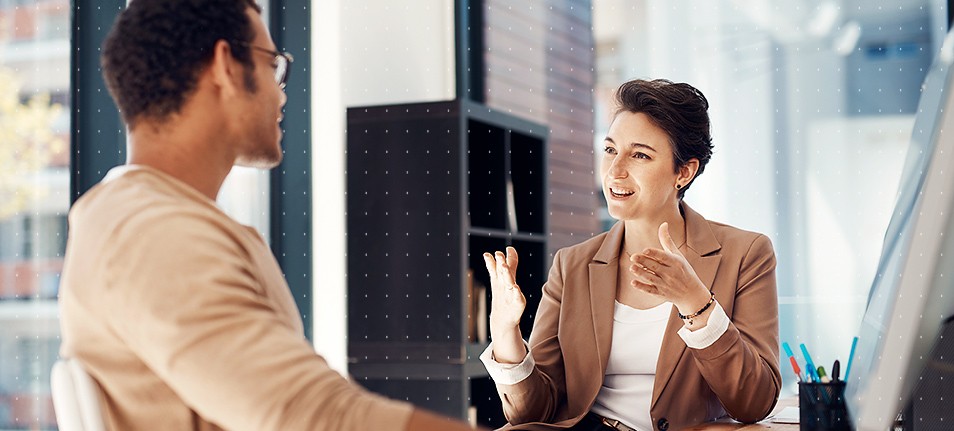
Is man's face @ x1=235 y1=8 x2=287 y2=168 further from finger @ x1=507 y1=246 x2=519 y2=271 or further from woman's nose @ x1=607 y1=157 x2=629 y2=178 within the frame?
woman's nose @ x1=607 y1=157 x2=629 y2=178

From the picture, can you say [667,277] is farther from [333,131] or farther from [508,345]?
[333,131]

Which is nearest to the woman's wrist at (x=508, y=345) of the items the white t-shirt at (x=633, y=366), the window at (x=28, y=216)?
the white t-shirt at (x=633, y=366)

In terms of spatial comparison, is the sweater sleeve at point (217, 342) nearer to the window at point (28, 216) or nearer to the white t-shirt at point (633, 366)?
the white t-shirt at point (633, 366)

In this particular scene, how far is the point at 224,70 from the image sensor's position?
1036 mm

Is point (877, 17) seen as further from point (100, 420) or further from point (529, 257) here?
point (100, 420)

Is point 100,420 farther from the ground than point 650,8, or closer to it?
closer to it

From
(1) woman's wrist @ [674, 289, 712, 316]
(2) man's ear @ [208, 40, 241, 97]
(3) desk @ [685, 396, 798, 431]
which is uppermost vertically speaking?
(2) man's ear @ [208, 40, 241, 97]

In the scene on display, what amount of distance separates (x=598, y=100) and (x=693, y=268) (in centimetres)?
305

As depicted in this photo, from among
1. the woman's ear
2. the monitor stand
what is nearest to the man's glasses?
the monitor stand

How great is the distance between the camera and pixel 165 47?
103 cm

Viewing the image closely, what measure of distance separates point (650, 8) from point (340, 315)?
2084mm

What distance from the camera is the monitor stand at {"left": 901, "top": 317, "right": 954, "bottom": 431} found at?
3.74 feet

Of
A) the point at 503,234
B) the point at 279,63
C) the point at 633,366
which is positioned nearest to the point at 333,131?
the point at 503,234

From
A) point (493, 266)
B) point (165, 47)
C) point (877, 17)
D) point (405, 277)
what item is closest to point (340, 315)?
point (405, 277)
